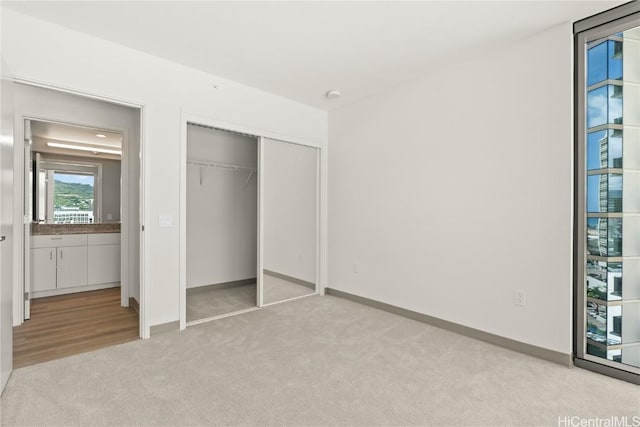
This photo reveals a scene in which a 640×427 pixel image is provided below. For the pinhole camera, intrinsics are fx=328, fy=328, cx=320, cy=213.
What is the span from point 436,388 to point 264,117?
316 cm

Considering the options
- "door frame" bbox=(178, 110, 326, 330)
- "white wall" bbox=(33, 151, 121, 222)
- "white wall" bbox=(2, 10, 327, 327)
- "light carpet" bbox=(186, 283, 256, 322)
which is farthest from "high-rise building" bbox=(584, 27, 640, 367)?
"white wall" bbox=(33, 151, 121, 222)

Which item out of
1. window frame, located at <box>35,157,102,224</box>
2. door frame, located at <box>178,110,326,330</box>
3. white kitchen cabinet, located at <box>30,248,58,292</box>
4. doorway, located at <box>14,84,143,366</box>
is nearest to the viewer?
door frame, located at <box>178,110,326,330</box>

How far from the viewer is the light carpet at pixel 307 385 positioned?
1.80m

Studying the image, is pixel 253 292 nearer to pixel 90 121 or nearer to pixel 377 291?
pixel 377 291

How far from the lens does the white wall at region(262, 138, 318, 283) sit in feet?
12.9

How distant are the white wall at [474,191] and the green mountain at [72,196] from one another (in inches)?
172

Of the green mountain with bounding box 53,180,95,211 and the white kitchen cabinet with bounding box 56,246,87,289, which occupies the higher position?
the green mountain with bounding box 53,180,95,211

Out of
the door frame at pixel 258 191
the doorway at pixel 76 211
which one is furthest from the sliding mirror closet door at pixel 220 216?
the doorway at pixel 76 211

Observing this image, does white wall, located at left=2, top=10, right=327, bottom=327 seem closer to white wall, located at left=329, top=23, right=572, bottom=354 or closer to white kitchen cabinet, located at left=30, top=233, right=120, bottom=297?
white wall, located at left=329, top=23, right=572, bottom=354

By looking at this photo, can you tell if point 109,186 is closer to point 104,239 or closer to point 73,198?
point 73,198

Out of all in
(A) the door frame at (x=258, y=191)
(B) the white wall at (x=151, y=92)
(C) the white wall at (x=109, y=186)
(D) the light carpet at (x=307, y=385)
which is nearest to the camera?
(D) the light carpet at (x=307, y=385)

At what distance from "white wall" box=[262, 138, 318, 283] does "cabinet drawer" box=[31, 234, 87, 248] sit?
268cm

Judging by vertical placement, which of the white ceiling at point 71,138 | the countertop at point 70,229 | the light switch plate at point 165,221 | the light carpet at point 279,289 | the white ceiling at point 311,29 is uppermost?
the white ceiling at point 311,29

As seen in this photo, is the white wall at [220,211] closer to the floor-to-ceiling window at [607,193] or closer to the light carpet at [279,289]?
the light carpet at [279,289]
